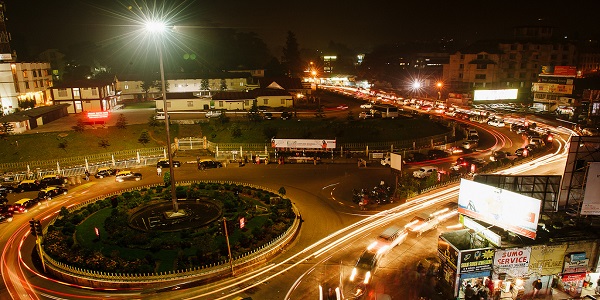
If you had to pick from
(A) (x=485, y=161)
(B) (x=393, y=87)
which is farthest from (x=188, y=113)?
(B) (x=393, y=87)

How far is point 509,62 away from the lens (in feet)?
321

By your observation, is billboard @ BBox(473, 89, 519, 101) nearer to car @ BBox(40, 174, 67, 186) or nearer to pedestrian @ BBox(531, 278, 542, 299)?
pedestrian @ BBox(531, 278, 542, 299)

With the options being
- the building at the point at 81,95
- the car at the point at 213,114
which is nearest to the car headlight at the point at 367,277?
the car at the point at 213,114

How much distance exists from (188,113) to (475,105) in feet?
214

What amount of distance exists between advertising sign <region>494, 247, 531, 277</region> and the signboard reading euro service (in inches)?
38.3

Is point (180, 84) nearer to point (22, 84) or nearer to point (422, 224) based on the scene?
point (22, 84)

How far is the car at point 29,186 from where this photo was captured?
3884 centimetres

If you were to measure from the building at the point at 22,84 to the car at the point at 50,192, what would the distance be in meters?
39.5

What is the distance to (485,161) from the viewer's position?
1813 inches

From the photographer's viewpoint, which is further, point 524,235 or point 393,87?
point 393,87

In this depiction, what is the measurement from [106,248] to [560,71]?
9215 centimetres

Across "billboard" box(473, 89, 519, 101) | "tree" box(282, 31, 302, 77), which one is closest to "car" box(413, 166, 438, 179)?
"billboard" box(473, 89, 519, 101)

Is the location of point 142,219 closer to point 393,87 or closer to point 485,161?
point 485,161

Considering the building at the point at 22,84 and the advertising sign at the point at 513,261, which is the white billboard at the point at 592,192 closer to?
the advertising sign at the point at 513,261
